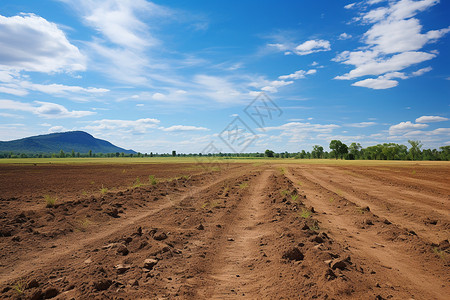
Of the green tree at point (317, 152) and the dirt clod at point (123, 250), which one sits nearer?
the dirt clod at point (123, 250)

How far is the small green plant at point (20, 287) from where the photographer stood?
4.25 meters

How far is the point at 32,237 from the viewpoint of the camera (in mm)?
7418

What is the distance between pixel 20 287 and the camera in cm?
443

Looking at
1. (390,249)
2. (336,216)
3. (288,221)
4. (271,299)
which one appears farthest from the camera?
(336,216)

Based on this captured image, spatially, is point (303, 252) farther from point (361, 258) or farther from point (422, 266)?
point (422, 266)

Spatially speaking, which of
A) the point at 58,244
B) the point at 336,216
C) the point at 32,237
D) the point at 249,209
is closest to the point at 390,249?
the point at 336,216

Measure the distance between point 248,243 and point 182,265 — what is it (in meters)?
2.19

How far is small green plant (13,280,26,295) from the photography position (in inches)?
167

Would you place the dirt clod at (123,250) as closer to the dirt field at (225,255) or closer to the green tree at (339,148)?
the dirt field at (225,255)

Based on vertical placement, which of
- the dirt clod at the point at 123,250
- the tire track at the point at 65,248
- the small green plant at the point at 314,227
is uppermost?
the small green plant at the point at 314,227

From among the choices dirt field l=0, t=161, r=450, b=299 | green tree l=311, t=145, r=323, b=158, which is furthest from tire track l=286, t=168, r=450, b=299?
green tree l=311, t=145, r=323, b=158

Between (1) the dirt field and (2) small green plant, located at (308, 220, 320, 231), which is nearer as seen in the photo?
(1) the dirt field

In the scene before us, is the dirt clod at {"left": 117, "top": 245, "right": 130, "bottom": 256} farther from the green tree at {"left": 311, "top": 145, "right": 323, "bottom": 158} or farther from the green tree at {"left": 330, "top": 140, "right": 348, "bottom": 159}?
the green tree at {"left": 311, "top": 145, "right": 323, "bottom": 158}

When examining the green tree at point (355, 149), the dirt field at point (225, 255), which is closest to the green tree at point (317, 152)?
the green tree at point (355, 149)
